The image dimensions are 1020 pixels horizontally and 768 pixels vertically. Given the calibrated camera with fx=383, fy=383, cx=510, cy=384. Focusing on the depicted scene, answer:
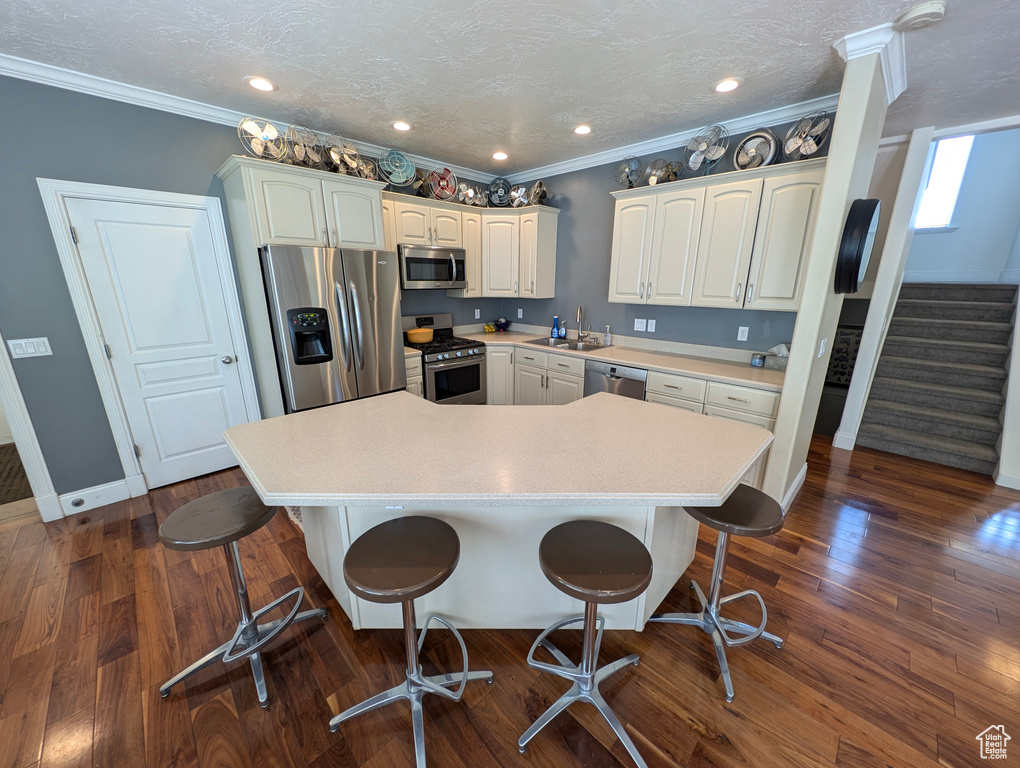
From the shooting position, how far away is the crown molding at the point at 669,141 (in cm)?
253

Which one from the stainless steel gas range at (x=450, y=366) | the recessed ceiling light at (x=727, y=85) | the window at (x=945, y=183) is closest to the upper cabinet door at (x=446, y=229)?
the stainless steel gas range at (x=450, y=366)

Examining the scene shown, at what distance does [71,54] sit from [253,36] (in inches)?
42.7

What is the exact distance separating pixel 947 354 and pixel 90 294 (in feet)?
23.6

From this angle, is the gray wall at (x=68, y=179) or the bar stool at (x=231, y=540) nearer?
the bar stool at (x=231, y=540)

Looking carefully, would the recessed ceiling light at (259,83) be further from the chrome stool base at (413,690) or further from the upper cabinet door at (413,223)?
the chrome stool base at (413,690)

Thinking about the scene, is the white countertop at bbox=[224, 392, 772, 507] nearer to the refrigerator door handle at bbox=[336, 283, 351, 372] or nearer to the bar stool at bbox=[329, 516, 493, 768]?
the bar stool at bbox=[329, 516, 493, 768]

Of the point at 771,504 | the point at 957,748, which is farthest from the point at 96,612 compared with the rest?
the point at 957,748

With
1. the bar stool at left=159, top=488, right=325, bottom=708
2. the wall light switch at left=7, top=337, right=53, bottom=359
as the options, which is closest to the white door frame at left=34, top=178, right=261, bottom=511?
the wall light switch at left=7, top=337, right=53, bottom=359

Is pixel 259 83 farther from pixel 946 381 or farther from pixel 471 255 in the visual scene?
pixel 946 381

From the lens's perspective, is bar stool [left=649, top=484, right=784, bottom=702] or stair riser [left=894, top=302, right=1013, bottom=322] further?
stair riser [left=894, top=302, right=1013, bottom=322]

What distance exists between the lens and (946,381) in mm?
3697

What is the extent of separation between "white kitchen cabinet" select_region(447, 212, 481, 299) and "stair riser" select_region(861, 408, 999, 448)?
4182mm

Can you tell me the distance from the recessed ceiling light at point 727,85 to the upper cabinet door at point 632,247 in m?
0.83

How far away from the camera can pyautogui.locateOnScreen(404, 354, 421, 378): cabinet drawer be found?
3.53 m
